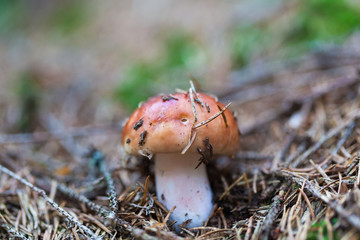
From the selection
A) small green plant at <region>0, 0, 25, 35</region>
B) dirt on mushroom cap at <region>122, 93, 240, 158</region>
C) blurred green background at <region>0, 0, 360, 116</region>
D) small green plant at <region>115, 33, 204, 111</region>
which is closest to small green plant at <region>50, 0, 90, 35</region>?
blurred green background at <region>0, 0, 360, 116</region>

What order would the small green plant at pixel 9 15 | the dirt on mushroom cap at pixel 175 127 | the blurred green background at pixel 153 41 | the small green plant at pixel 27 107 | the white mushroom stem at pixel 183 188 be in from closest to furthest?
the dirt on mushroom cap at pixel 175 127
the white mushroom stem at pixel 183 188
the small green plant at pixel 27 107
the blurred green background at pixel 153 41
the small green plant at pixel 9 15

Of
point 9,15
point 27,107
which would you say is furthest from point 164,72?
point 9,15

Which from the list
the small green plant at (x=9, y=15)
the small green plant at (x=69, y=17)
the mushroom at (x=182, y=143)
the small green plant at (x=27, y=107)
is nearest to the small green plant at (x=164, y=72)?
the small green plant at (x=27, y=107)

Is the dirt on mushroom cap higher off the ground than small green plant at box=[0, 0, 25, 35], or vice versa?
small green plant at box=[0, 0, 25, 35]

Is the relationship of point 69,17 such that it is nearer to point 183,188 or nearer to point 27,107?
point 27,107

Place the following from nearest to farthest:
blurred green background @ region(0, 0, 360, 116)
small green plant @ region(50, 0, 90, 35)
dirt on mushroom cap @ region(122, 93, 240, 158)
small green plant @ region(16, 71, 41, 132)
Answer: dirt on mushroom cap @ region(122, 93, 240, 158) < small green plant @ region(16, 71, 41, 132) < blurred green background @ region(0, 0, 360, 116) < small green plant @ region(50, 0, 90, 35)

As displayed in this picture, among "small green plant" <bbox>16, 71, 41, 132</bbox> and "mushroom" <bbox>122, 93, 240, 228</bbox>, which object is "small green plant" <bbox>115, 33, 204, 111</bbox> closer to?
"small green plant" <bbox>16, 71, 41, 132</bbox>

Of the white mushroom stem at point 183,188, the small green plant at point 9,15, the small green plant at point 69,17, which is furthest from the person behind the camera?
the small green plant at point 9,15

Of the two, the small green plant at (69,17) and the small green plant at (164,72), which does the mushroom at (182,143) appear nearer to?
the small green plant at (164,72)
